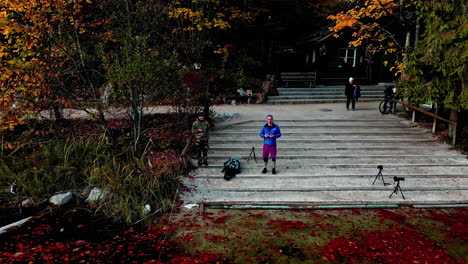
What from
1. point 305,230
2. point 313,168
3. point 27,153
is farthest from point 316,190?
point 27,153

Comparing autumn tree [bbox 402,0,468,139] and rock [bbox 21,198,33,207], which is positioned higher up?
autumn tree [bbox 402,0,468,139]

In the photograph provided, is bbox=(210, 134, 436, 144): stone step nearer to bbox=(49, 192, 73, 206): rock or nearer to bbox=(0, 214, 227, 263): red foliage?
bbox=(49, 192, 73, 206): rock

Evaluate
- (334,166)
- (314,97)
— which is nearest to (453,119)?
(334,166)

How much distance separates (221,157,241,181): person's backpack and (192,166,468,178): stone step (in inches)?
11.0

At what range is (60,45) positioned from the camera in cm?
1042

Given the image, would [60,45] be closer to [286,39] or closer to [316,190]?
[316,190]

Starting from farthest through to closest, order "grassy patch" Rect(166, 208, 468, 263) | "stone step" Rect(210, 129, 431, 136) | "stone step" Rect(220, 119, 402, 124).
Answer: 1. "stone step" Rect(220, 119, 402, 124)
2. "stone step" Rect(210, 129, 431, 136)
3. "grassy patch" Rect(166, 208, 468, 263)

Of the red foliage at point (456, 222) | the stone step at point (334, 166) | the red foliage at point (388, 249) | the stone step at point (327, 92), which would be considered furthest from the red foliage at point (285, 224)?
the stone step at point (327, 92)

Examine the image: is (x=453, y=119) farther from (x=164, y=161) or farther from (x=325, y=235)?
(x=164, y=161)

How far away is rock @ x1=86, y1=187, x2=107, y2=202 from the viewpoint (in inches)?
361

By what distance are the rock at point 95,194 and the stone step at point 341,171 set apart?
121 inches

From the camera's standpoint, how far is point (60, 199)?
30.6 ft

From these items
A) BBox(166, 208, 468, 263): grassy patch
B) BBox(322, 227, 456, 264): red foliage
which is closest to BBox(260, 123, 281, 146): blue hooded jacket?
BBox(166, 208, 468, 263): grassy patch

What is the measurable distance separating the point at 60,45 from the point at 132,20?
2804mm
